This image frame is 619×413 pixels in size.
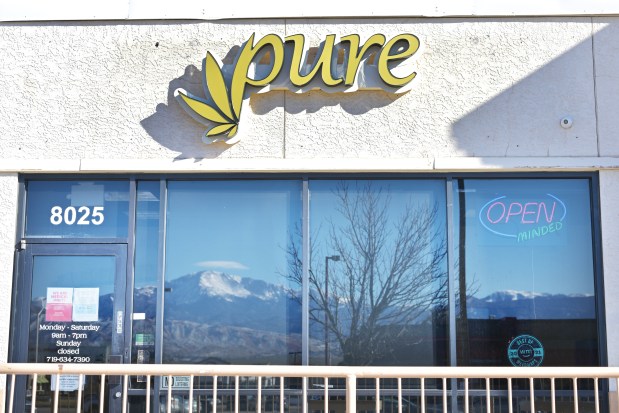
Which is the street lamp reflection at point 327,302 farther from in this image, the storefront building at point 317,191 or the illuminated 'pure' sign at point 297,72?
the illuminated 'pure' sign at point 297,72

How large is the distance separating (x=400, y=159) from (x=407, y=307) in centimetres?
148

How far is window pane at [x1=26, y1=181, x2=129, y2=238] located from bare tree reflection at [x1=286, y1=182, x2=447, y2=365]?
6.03ft

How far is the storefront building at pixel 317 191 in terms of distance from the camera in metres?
8.31

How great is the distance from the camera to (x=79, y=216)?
8.59 m

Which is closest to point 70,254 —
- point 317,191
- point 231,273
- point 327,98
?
point 231,273

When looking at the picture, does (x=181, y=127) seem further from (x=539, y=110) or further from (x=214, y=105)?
(x=539, y=110)

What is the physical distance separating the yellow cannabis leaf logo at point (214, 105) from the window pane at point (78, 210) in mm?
1037

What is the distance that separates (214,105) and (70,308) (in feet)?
8.22

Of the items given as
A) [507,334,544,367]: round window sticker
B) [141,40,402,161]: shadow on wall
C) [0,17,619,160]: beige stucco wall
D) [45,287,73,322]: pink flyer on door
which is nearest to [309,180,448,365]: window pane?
[0,17,619,160]: beige stucco wall

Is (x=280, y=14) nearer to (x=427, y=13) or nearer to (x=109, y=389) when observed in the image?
(x=427, y=13)

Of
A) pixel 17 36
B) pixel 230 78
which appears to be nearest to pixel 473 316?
pixel 230 78

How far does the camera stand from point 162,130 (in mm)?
8531

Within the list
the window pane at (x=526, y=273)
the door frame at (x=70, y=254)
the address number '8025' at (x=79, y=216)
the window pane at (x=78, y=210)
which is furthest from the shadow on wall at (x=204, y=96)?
the window pane at (x=526, y=273)

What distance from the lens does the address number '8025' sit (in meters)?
8.57
